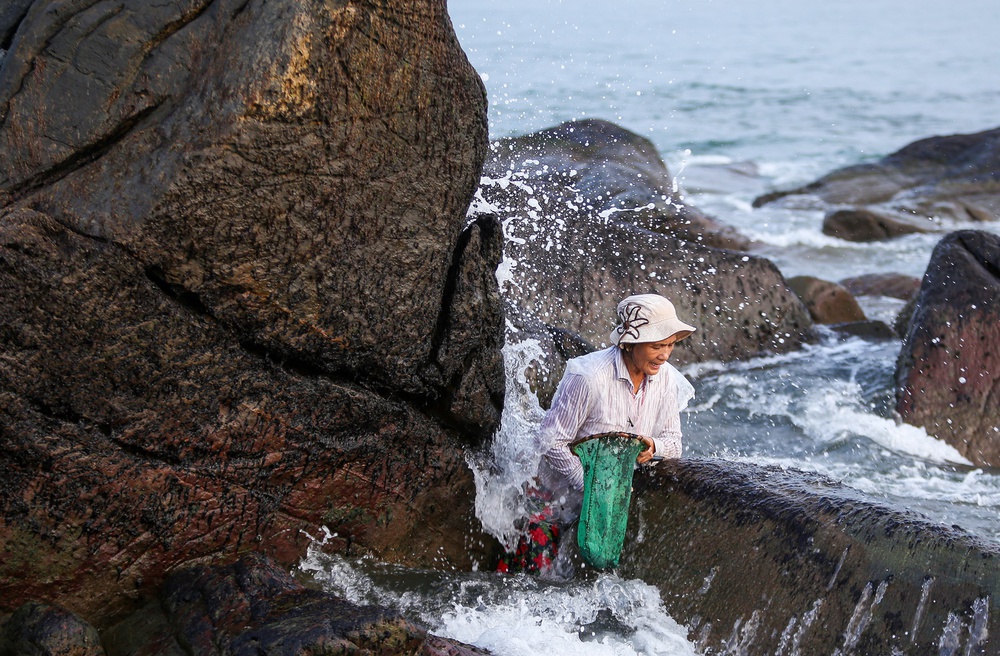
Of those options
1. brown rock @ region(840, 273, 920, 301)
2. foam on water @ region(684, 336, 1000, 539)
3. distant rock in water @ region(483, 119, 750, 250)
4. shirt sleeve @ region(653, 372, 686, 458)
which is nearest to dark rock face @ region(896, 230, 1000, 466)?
foam on water @ region(684, 336, 1000, 539)

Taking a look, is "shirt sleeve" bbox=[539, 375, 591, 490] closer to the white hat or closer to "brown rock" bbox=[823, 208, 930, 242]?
the white hat

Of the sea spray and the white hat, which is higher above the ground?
the white hat

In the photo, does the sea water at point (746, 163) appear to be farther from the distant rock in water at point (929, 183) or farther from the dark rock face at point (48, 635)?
the dark rock face at point (48, 635)

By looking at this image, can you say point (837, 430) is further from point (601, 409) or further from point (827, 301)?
point (601, 409)

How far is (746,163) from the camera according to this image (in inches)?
802

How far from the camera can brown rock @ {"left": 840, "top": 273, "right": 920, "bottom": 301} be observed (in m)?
10.3

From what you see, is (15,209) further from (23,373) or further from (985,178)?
(985,178)

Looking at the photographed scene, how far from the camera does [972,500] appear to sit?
18.9 ft

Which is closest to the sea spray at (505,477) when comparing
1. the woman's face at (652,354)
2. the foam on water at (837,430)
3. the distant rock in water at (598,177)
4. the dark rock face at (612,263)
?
the woman's face at (652,354)

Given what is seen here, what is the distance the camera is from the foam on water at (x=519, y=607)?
3811 millimetres

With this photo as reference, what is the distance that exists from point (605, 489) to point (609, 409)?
332 millimetres

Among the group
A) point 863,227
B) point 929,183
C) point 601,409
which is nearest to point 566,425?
point 601,409

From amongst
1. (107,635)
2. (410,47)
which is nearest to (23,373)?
(107,635)

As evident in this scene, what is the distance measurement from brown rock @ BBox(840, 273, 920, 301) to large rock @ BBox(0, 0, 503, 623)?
7292 mm
